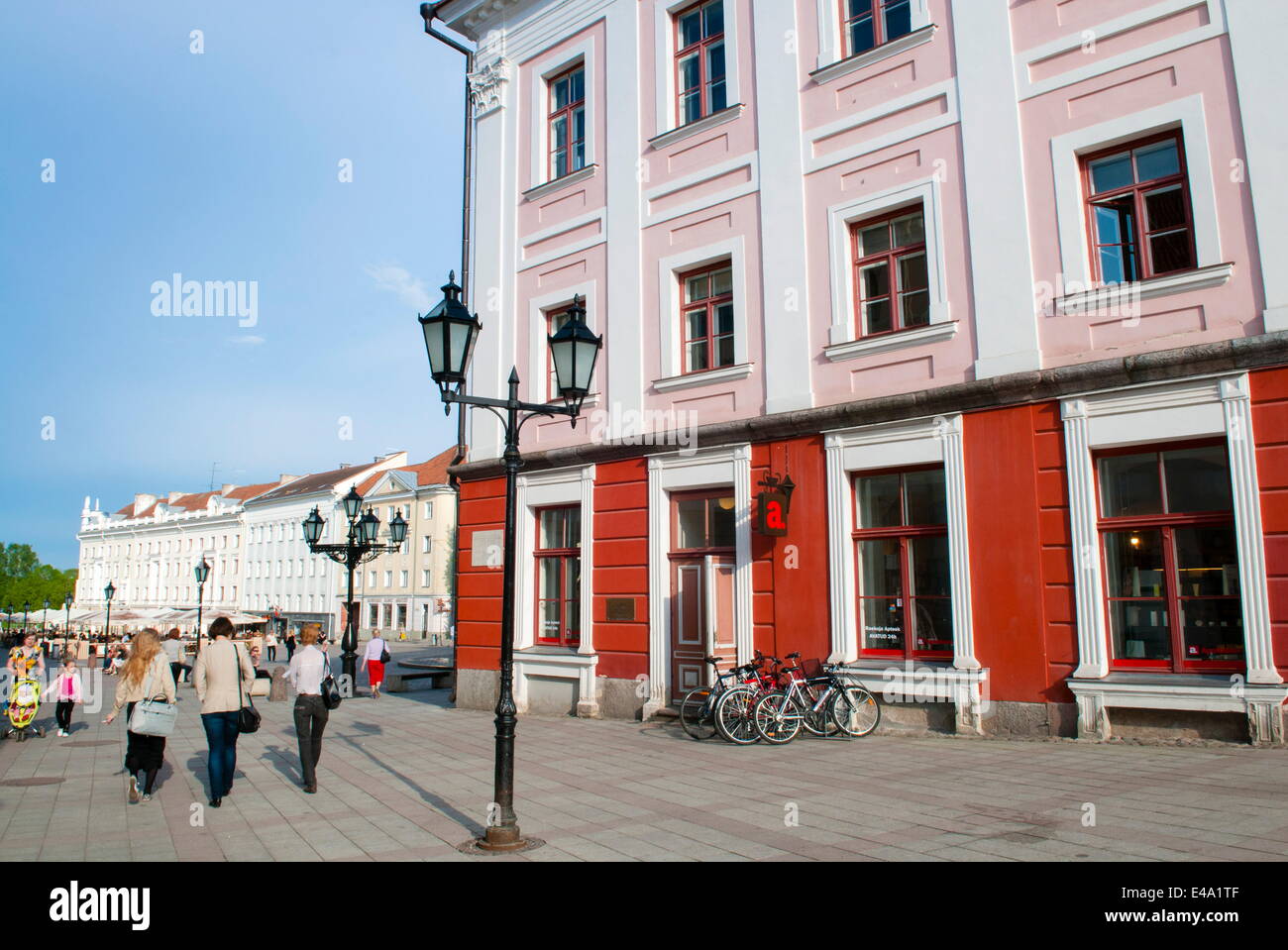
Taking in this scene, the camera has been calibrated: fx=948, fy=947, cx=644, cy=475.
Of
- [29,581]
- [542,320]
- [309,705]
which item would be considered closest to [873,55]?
[542,320]

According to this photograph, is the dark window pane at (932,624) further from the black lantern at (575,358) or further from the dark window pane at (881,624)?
the black lantern at (575,358)

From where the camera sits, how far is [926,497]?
38.1 ft

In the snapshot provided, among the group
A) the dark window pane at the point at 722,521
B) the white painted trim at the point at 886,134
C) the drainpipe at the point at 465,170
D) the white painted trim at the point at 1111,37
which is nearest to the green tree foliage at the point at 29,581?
the drainpipe at the point at 465,170

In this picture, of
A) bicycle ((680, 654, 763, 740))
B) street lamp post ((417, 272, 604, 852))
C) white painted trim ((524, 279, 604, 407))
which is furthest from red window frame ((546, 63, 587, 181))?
street lamp post ((417, 272, 604, 852))

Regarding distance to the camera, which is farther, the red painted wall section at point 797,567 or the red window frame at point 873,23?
the red window frame at point 873,23

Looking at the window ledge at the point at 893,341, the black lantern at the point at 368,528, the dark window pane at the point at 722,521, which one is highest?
the window ledge at the point at 893,341

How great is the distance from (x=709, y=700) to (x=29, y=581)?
120790 millimetres

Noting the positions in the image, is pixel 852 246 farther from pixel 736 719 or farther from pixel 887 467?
pixel 736 719

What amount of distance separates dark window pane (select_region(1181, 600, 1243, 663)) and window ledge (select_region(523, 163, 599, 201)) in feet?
36.5

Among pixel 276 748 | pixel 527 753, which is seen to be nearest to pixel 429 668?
pixel 276 748

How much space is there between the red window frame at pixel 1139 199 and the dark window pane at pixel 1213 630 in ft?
11.4

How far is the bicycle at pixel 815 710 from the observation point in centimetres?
1133

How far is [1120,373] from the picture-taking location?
32.7ft

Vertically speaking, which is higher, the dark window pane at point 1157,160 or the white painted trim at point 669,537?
the dark window pane at point 1157,160
